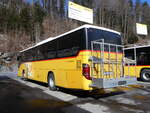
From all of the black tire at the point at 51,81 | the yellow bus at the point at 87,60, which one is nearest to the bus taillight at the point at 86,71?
the yellow bus at the point at 87,60

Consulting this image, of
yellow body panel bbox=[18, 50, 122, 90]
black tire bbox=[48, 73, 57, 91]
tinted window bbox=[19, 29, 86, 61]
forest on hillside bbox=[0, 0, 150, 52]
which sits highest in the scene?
forest on hillside bbox=[0, 0, 150, 52]

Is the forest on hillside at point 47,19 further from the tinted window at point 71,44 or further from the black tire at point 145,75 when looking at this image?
the black tire at point 145,75

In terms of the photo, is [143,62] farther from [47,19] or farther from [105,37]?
[47,19]

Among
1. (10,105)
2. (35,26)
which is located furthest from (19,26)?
(10,105)

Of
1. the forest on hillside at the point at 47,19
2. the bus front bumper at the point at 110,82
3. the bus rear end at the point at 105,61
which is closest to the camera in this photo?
the bus front bumper at the point at 110,82

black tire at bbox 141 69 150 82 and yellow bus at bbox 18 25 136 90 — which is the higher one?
yellow bus at bbox 18 25 136 90

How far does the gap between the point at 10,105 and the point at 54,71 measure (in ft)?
9.81

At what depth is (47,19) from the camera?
34.2 metres

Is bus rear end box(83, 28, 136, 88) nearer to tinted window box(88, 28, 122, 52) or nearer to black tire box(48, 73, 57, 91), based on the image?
tinted window box(88, 28, 122, 52)

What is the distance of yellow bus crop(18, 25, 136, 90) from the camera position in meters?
6.11

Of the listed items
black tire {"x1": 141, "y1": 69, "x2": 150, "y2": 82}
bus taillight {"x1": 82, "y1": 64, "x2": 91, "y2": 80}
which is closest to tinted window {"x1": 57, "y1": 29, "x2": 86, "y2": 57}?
bus taillight {"x1": 82, "y1": 64, "x2": 91, "y2": 80}

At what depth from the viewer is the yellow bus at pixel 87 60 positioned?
6.11 m

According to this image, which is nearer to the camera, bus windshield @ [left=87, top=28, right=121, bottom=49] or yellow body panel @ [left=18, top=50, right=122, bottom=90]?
yellow body panel @ [left=18, top=50, right=122, bottom=90]

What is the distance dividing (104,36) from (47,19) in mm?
29244
